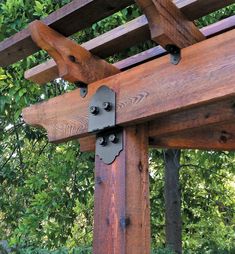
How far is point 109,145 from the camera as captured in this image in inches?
81.8

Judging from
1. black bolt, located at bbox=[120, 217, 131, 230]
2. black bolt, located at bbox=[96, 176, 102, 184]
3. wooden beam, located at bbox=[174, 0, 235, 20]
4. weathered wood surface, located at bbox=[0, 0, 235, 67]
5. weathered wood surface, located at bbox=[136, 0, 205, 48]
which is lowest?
black bolt, located at bbox=[120, 217, 131, 230]

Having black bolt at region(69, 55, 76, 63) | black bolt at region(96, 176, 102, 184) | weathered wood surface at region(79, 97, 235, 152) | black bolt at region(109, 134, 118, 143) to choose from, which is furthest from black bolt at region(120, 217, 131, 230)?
black bolt at region(69, 55, 76, 63)

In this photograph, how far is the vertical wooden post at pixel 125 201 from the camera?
75.1 inches

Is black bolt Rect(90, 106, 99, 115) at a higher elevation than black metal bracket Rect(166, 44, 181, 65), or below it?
below

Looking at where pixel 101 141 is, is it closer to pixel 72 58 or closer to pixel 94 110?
pixel 94 110

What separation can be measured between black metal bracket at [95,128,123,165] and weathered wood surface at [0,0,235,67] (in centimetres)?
46

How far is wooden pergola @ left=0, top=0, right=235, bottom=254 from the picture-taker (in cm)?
171

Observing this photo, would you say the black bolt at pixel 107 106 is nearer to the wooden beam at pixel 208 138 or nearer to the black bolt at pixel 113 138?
the black bolt at pixel 113 138

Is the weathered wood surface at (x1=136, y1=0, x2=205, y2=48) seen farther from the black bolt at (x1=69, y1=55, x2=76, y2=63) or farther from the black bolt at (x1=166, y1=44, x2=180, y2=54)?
the black bolt at (x1=69, y1=55, x2=76, y2=63)

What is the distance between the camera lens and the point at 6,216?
648cm

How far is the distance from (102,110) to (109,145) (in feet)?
0.55

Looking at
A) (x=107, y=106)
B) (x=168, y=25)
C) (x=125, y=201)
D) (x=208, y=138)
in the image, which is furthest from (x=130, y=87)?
(x=208, y=138)

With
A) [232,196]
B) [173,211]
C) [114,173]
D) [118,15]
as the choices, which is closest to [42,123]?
[114,173]

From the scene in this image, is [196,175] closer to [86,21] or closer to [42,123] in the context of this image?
[42,123]
